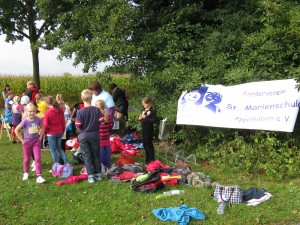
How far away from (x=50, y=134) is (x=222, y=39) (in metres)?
5.29

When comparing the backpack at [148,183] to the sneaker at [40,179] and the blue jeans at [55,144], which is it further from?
the blue jeans at [55,144]

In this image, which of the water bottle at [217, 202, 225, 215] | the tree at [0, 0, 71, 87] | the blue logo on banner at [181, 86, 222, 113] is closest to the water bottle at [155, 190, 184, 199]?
the water bottle at [217, 202, 225, 215]

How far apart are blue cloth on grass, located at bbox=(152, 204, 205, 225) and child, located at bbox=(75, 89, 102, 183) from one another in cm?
215

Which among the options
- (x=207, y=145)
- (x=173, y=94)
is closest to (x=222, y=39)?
(x=173, y=94)

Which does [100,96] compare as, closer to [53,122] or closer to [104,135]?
[104,135]

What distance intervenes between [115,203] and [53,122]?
289cm

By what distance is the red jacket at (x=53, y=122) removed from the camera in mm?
8438

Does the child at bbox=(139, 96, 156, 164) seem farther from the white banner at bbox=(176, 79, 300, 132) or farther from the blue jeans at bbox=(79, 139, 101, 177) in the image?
the blue jeans at bbox=(79, 139, 101, 177)

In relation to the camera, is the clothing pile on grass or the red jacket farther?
the red jacket

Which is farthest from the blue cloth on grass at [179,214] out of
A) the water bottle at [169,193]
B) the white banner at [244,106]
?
the white banner at [244,106]

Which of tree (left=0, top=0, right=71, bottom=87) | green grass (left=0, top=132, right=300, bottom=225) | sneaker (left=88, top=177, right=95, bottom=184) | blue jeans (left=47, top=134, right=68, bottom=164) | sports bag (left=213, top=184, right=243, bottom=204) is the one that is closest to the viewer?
green grass (left=0, top=132, right=300, bottom=225)

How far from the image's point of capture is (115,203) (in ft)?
21.1

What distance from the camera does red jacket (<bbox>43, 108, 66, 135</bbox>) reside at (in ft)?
27.7

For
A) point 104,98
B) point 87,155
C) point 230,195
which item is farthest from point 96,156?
point 230,195
